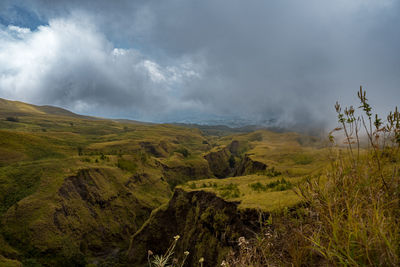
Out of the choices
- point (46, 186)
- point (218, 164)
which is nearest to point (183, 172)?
point (218, 164)

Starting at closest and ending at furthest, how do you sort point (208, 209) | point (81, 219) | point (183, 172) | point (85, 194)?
point (208, 209)
point (81, 219)
point (85, 194)
point (183, 172)

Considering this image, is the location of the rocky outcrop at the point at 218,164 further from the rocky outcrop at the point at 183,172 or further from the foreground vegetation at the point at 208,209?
the foreground vegetation at the point at 208,209

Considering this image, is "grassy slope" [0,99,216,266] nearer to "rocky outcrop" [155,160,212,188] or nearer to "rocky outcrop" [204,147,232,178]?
"rocky outcrop" [155,160,212,188]

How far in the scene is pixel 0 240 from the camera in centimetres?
1617

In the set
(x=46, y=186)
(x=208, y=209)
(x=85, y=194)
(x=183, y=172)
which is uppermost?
(x=208, y=209)

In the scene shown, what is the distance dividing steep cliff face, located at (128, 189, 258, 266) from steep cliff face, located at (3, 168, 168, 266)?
670cm

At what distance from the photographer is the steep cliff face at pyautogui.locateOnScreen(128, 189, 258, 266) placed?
915 centimetres

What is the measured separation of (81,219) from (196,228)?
18.5 metres

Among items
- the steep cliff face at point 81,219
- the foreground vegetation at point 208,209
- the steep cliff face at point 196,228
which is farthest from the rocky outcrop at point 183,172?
the steep cliff face at point 196,228

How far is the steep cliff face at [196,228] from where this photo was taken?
30.0ft

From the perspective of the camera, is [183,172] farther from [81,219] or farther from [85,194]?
[81,219]

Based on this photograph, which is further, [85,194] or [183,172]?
[183,172]

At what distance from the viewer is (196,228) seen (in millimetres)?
12688

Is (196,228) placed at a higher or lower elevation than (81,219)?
higher
